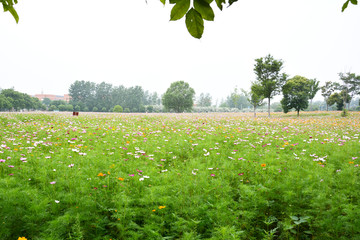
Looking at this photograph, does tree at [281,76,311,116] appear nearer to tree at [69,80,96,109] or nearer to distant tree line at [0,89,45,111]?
tree at [69,80,96,109]

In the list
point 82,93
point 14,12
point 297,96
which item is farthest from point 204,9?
point 82,93

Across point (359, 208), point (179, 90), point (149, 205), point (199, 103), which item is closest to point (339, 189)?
point (359, 208)

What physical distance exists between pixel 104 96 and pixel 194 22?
82.1 meters

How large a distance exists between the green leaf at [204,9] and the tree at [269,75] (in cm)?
2722

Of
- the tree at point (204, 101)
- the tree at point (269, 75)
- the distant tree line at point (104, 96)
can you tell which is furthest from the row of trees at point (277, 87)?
the tree at point (204, 101)

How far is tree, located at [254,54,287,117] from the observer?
25.6 metres

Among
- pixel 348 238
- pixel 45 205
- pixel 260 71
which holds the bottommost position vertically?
pixel 348 238

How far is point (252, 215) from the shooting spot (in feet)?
9.82

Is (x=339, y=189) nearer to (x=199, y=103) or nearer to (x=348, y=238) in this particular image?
(x=348, y=238)

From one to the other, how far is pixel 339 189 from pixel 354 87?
6047cm

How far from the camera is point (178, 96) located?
57.5 m

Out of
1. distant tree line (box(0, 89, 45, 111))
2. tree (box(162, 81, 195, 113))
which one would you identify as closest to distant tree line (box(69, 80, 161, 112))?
distant tree line (box(0, 89, 45, 111))

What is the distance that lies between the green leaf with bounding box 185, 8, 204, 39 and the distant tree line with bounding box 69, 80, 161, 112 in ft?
243

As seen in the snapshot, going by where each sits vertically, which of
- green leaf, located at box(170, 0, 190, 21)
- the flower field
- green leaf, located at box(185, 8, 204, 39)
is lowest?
the flower field
